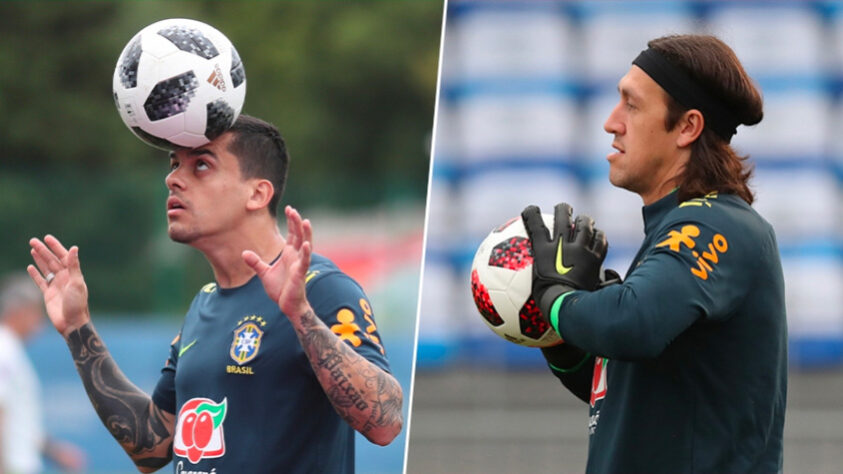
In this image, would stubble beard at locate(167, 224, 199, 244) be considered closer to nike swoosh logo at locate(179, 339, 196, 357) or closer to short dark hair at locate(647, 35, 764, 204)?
nike swoosh logo at locate(179, 339, 196, 357)

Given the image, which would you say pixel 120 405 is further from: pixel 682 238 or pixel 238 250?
pixel 682 238

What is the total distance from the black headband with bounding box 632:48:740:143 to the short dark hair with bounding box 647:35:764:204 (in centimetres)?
1

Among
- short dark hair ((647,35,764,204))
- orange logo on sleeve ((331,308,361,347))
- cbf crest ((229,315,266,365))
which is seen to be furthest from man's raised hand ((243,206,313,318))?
short dark hair ((647,35,764,204))

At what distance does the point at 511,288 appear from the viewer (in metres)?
4.00

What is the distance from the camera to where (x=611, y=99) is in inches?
514

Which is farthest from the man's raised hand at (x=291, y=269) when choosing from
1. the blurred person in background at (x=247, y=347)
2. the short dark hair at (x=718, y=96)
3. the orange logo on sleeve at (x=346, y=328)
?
the short dark hair at (x=718, y=96)

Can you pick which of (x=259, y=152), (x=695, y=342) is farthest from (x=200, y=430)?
(x=695, y=342)

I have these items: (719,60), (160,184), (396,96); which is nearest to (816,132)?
(160,184)

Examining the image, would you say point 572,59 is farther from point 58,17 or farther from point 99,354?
point 58,17

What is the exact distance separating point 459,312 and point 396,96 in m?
19.0

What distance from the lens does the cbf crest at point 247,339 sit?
13.7 feet

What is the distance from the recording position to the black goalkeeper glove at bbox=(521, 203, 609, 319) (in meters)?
3.68

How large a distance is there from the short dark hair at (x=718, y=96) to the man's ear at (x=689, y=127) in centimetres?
2

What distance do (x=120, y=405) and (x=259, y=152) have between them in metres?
1.13
